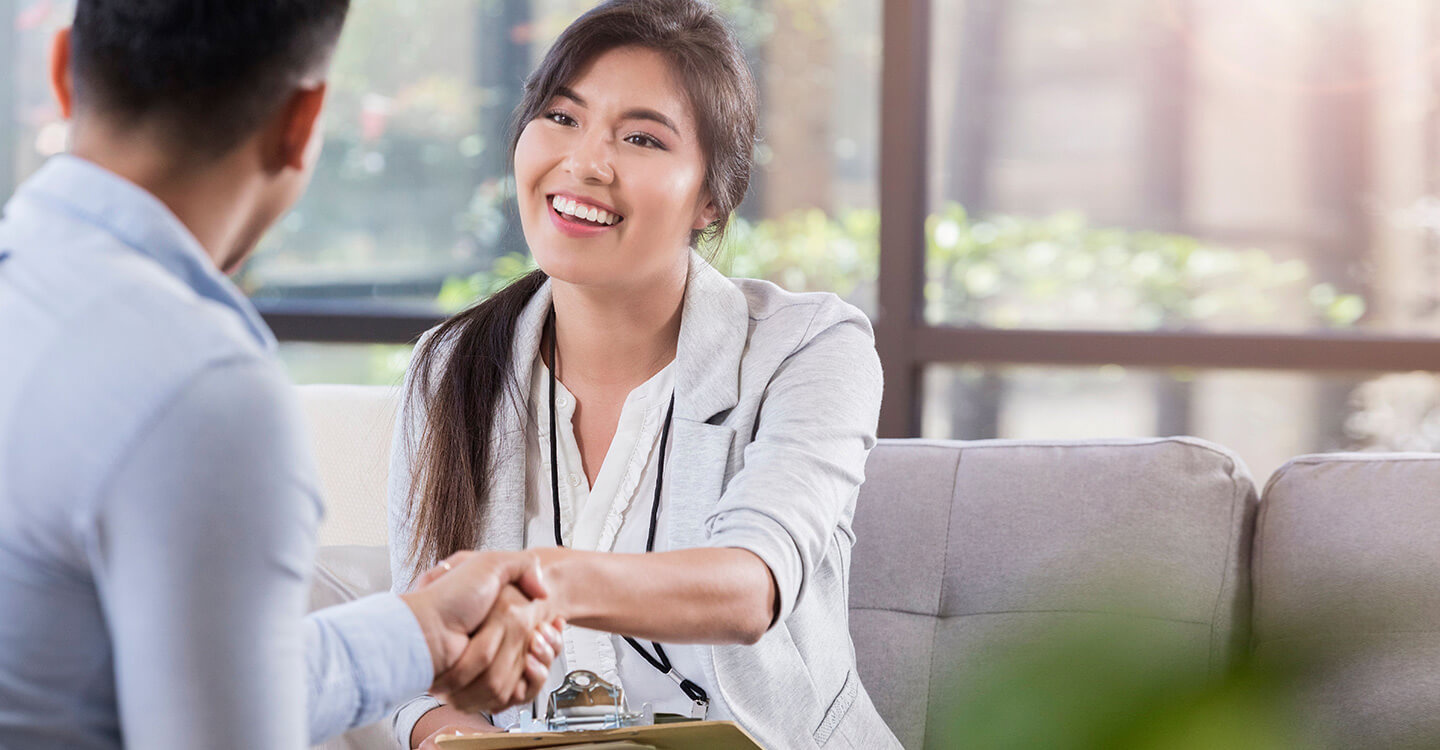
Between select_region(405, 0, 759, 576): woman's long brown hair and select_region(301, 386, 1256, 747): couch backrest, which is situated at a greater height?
select_region(405, 0, 759, 576): woman's long brown hair

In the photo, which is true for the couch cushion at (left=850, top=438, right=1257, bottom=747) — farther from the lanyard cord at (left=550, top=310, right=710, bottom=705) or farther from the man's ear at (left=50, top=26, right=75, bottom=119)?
the man's ear at (left=50, top=26, right=75, bottom=119)

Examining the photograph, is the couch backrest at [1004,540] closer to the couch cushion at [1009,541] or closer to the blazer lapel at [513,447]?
the couch cushion at [1009,541]

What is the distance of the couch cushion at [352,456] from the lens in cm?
203

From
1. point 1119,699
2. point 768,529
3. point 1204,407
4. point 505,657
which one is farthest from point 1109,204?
point 1119,699

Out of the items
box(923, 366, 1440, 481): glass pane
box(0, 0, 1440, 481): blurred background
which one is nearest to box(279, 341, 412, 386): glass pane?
box(0, 0, 1440, 481): blurred background

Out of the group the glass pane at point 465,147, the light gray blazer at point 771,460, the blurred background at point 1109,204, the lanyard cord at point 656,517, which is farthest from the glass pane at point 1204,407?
the lanyard cord at point 656,517

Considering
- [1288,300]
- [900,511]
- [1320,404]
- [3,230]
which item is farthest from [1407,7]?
[3,230]

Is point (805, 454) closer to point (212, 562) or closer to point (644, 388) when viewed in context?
point (644, 388)

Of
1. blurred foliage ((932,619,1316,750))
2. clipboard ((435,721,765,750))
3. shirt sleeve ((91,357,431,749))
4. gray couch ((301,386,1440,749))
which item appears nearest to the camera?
blurred foliage ((932,619,1316,750))

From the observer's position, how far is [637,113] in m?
1.62

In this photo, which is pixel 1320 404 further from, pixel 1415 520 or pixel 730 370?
pixel 730 370

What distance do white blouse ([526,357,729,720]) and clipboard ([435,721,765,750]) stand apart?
0.30m

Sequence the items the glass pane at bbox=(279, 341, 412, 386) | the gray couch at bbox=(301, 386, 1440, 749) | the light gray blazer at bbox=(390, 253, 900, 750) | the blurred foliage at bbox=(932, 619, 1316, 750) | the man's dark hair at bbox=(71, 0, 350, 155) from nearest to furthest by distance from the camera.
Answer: the blurred foliage at bbox=(932, 619, 1316, 750) → the man's dark hair at bbox=(71, 0, 350, 155) → the light gray blazer at bbox=(390, 253, 900, 750) → the gray couch at bbox=(301, 386, 1440, 749) → the glass pane at bbox=(279, 341, 412, 386)

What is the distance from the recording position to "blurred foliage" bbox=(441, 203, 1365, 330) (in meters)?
2.93
